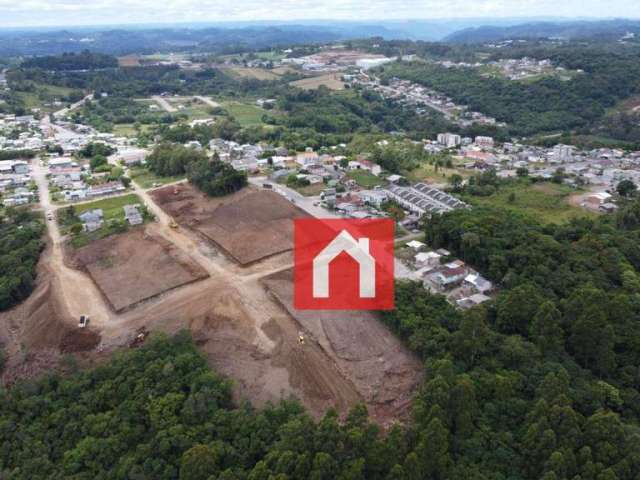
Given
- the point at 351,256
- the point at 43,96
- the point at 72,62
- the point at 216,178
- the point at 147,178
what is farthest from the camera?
the point at 72,62

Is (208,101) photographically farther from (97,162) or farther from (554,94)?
(554,94)

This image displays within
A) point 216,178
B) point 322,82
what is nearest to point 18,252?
point 216,178

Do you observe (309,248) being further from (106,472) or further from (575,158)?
(575,158)

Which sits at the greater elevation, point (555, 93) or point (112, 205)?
point (555, 93)

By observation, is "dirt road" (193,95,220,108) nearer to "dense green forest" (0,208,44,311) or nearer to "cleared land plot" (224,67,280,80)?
"cleared land plot" (224,67,280,80)

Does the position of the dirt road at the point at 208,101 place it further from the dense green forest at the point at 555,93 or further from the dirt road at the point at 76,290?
the dirt road at the point at 76,290

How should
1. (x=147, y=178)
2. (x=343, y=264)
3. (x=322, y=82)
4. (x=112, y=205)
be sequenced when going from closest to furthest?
1. (x=343, y=264)
2. (x=112, y=205)
3. (x=147, y=178)
4. (x=322, y=82)

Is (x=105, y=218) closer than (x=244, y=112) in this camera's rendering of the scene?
Yes

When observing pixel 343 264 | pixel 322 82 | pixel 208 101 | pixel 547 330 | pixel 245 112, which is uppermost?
pixel 322 82
